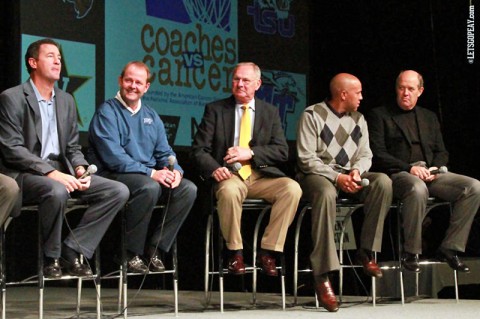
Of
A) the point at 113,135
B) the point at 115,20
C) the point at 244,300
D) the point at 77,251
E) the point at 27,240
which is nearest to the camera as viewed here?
the point at 77,251

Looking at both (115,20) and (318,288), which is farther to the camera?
(115,20)

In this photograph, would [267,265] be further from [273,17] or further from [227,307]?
[273,17]

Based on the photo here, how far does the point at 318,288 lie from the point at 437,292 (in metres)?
1.44

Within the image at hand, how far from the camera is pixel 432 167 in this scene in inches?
218

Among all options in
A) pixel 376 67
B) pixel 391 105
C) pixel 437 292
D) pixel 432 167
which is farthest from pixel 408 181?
pixel 376 67

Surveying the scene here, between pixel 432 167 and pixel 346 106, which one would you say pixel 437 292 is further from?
pixel 346 106

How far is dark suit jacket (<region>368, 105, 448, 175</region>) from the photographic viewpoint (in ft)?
18.5

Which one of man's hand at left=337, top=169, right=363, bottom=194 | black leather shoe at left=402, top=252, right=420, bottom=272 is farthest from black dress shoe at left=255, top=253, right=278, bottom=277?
black leather shoe at left=402, top=252, right=420, bottom=272

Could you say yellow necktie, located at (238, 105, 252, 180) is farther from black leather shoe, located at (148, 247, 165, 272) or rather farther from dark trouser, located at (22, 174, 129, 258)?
dark trouser, located at (22, 174, 129, 258)

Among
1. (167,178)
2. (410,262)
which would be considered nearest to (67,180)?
(167,178)

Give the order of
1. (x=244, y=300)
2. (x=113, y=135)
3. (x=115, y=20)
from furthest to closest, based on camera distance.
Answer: (x=115, y=20) < (x=244, y=300) < (x=113, y=135)

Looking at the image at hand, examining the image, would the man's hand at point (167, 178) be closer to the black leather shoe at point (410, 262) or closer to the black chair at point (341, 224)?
the black chair at point (341, 224)

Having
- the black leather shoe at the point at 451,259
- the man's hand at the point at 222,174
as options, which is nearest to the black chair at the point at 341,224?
the black leather shoe at the point at 451,259

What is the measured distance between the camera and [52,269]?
4242 mm
